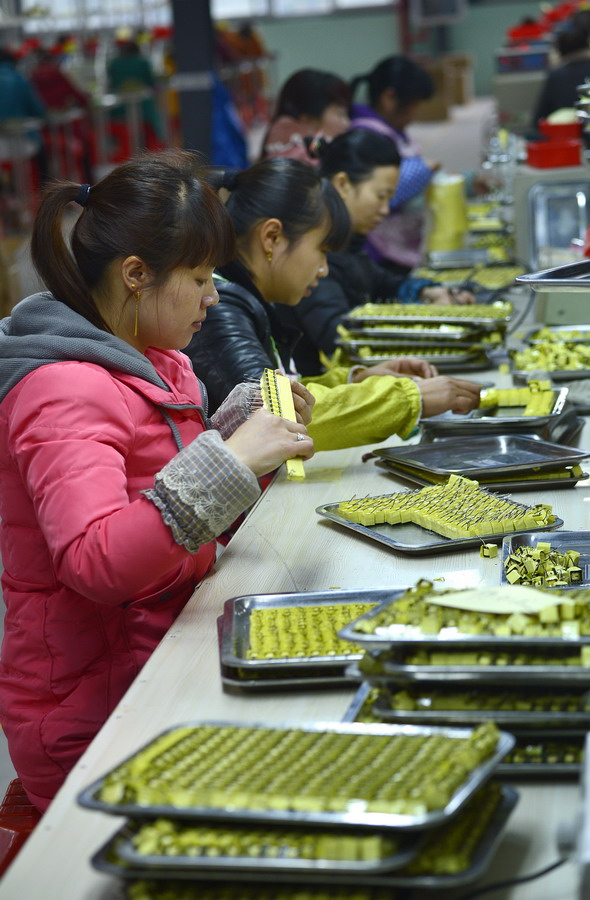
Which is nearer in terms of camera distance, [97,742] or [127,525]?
[97,742]

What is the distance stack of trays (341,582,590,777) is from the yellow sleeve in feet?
3.63

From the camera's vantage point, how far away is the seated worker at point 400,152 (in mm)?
5035

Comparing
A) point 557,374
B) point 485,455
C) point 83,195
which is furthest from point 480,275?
point 83,195

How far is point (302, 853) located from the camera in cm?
86

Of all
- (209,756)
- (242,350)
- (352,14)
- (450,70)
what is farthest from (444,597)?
(352,14)

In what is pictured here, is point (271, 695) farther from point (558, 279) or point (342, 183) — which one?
point (342, 183)

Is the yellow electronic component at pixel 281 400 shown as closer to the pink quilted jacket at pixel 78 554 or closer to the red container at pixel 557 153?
the pink quilted jacket at pixel 78 554

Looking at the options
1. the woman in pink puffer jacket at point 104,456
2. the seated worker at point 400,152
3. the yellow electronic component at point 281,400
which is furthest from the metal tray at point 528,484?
the seated worker at point 400,152

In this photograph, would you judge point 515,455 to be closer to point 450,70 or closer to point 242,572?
point 242,572

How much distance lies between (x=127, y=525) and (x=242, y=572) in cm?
38

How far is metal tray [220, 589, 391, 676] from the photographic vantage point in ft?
4.06

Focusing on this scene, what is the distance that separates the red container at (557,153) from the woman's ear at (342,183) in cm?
101

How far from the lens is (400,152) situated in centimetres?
491

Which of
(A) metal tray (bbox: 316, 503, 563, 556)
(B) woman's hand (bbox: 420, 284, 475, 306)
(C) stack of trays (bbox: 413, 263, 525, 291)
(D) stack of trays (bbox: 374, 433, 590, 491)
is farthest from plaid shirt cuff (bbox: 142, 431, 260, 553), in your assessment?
(C) stack of trays (bbox: 413, 263, 525, 291)
